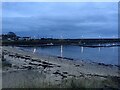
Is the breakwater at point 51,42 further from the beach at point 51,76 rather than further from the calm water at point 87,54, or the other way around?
the beach at point 51,76

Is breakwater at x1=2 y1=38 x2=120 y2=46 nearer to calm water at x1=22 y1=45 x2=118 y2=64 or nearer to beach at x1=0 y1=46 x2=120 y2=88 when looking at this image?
calm water at x1=22 y1=45 x2=118 y2=64

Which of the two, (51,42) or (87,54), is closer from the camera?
(87,54)

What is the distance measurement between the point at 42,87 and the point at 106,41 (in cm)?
10036

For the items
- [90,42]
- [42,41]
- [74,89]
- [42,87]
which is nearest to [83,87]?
[74,89]

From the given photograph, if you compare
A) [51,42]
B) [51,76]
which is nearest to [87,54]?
[51,42]

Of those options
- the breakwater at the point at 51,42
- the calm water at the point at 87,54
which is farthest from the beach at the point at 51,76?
the breakwater at the point at 51,42

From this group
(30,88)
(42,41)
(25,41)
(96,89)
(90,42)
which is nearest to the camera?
(30,88)

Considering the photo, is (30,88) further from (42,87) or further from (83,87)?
(83,87)

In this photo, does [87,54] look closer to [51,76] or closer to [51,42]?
[51,42]

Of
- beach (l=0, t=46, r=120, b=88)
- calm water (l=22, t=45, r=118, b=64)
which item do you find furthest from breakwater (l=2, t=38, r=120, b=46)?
beach (l=0, t=46, r=120, b=88)

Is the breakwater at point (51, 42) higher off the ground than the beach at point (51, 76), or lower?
higher

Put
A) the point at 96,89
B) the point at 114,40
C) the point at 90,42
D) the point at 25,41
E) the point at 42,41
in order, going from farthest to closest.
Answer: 1. the point at 114,40
2. the point at 90,42
3. the point at 42,41
4. the point at 25,41
5. the point at 96,89

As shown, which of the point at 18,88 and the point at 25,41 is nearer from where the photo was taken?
the point at 18,88

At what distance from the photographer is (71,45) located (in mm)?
96312
